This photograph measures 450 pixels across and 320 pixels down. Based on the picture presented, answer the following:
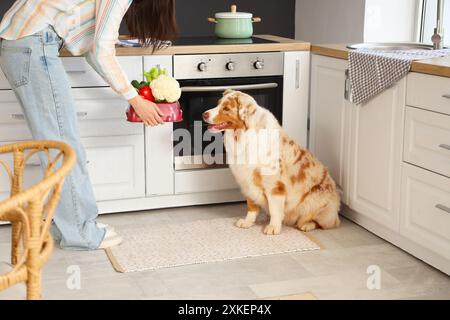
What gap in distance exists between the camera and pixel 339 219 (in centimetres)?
361

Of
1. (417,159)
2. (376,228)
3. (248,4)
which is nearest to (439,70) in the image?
(417,159)

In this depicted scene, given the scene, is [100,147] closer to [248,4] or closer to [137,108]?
[137,108]

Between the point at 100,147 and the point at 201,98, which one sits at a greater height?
the point at 201,98

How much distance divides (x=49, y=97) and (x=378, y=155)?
4.78ft

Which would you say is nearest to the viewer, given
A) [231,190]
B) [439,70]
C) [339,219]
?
[439,70]

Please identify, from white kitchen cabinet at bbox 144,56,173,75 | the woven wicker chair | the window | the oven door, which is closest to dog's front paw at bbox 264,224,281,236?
the oven door

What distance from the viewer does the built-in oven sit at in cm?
357

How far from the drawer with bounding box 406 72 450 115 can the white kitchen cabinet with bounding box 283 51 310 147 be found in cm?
88

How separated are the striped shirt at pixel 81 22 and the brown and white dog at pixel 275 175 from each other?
0.60 metres

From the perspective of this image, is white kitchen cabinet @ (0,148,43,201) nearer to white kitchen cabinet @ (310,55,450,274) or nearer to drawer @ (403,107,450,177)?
white kitchen cabinet @ (310,55,450,274)

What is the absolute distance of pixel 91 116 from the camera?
345 centimetres

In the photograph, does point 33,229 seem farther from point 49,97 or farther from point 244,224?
point 244,224

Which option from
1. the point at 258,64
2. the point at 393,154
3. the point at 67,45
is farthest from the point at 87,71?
the point at 393,154

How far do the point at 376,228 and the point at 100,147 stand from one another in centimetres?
138
